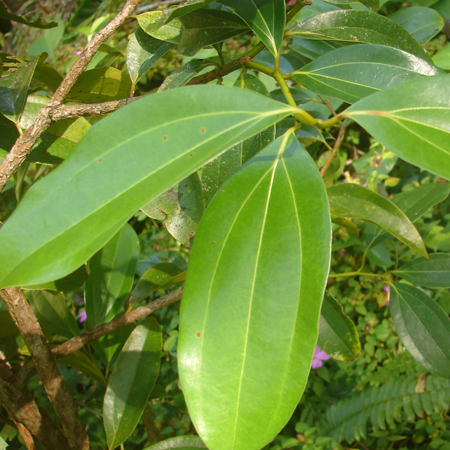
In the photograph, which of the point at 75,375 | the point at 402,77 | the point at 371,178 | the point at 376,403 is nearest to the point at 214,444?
the point at 402,77

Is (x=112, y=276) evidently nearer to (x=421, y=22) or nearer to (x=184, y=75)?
(x=184, y=75)

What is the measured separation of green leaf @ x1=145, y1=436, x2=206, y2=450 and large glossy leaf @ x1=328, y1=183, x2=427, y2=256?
361mm

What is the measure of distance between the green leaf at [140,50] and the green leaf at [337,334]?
41 centimetres

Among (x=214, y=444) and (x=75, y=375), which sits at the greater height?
(x=214, y=444)

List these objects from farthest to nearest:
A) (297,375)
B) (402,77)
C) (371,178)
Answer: (371,178) < (402,77) < (297,375)

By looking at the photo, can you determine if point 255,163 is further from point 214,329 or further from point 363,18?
point 363,18

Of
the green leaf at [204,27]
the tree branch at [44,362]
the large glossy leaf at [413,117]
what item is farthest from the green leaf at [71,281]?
the large glossy leaf at [413,117]

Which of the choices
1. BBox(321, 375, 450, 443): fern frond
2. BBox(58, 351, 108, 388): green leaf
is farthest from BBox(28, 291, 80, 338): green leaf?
BBox(321, 375, 450, 443): fern frond

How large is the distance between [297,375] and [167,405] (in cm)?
110

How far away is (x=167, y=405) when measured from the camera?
4.15 ft

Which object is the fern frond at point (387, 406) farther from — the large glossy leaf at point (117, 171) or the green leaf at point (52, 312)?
the large glossy leaf at point (117, 171)

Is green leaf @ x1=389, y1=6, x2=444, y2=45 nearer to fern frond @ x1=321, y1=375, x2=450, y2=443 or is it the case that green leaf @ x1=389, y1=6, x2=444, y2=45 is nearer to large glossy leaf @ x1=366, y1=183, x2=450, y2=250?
large glossy leaf @ x1=366, y1=183, x2=450, y2=250

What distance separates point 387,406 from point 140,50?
1.01m

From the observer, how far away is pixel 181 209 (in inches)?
19.4
